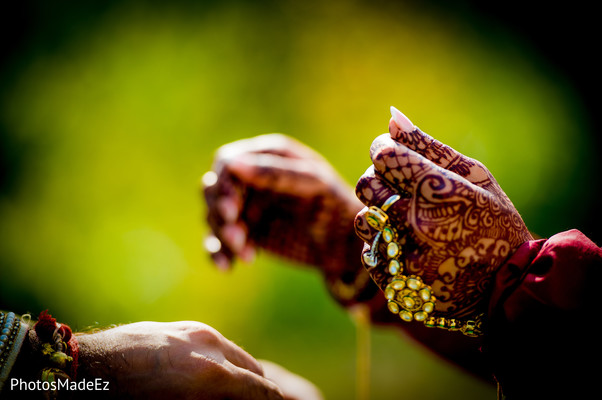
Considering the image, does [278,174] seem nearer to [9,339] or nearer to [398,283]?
[398,283]

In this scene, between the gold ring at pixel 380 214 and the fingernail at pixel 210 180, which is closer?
the gold ring at pixel 380 214

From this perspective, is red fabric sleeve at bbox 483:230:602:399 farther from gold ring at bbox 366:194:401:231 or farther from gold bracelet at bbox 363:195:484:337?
gold ring at bbox 366:194:401:231

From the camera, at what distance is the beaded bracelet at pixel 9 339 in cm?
73

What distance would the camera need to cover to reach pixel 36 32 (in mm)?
3803

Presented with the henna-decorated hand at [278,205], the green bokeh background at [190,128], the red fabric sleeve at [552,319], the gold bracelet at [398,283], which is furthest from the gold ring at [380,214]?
the green bokeh background at [190,128]

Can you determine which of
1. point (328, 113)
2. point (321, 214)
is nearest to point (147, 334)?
point (321, 214)

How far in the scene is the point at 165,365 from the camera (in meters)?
0.82

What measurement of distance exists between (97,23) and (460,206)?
3.99 m

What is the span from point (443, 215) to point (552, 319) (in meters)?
0.25

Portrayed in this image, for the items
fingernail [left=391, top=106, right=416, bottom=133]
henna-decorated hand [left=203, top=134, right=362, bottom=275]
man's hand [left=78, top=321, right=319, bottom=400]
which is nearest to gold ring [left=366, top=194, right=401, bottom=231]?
fingernail [left=391, top=106, right=416, bottom=133]

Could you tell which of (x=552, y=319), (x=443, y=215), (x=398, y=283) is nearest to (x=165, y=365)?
(x=398, y=283)

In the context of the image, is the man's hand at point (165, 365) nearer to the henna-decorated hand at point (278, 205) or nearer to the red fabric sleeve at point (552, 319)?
the red fabric sleeve at point (552, 319)

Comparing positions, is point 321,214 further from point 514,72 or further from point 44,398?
point 514,72

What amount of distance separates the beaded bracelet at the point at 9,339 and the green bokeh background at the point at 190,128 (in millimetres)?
2786
